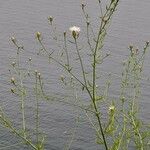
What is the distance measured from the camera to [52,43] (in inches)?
1361

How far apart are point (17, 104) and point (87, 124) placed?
3.61m

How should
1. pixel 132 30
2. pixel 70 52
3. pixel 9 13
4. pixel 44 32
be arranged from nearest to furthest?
pixel 70 52 → pixel 44 32 → pixel 132 30 → pixel 9 13

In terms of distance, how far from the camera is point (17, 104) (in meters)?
21.0

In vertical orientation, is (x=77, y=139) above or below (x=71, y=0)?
below

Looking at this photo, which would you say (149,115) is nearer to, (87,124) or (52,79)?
(87,124)

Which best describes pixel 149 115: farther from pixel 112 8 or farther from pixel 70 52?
pixel 112 8

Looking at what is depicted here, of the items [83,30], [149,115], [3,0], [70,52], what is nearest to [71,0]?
[3,0]

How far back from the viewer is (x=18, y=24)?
40625 millimetres

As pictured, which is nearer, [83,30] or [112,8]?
[112,8]

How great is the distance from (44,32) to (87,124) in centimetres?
2042

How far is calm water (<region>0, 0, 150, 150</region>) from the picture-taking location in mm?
18969

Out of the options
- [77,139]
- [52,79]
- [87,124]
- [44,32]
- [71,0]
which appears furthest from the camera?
[71,0]

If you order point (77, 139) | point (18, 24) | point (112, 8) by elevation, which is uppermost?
point (112, 8)

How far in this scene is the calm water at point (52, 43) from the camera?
1897 cm
